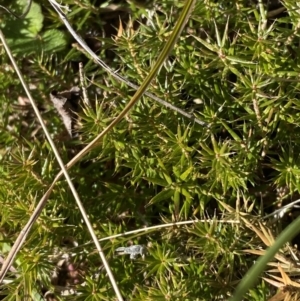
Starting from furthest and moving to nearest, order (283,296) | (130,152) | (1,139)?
(1,139) → (130,152) → (283,296)

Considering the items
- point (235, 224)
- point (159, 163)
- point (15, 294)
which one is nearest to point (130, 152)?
point (159, 163)

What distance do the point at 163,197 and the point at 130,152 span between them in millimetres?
192

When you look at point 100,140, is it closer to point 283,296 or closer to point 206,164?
point 206,164

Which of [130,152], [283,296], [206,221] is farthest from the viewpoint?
[130,152]

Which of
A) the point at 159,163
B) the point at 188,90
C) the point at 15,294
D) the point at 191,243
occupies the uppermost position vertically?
the point at 188,90

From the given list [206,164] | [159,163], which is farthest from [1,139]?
[206,164]

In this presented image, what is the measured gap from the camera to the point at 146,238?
2.07 m

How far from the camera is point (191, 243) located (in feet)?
6.31

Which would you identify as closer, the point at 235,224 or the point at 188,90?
the point at 235,224

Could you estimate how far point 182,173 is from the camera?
1943mm

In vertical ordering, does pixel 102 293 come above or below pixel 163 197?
below

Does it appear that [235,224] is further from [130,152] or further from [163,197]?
[130,152]

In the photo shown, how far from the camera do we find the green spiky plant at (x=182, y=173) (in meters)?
1.88

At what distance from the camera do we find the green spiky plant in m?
1.88
